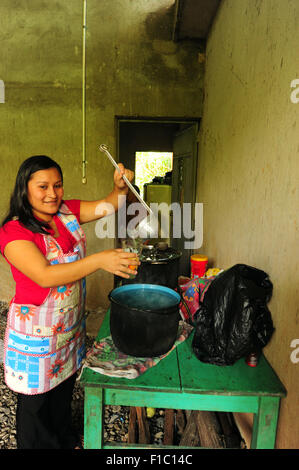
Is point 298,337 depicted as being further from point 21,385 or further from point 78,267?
point 21,385

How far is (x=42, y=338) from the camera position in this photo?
1.68 meters

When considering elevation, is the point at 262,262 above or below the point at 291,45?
below

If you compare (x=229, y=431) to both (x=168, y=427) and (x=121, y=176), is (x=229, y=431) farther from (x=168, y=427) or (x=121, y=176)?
(x=121, y=176)

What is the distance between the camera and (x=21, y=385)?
5.57ft

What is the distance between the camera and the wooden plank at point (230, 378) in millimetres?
1382

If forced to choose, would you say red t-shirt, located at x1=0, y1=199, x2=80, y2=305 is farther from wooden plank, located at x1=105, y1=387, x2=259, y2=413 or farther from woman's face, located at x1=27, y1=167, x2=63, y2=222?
wooden plank, located at x1=105, y1=387, x2=259, y2=413

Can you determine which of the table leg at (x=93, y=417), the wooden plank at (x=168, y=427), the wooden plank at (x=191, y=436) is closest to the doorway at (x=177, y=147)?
the wooden plank at (x=168, y=427)

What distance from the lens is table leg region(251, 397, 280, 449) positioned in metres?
1.38

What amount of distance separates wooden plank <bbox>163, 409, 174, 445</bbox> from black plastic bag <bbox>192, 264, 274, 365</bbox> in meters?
1.00

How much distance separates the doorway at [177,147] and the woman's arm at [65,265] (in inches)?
114

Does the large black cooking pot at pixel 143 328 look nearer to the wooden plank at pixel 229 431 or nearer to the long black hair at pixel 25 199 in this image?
the long black hair at pixel 25 199

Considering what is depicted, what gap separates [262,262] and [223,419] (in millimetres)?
1156

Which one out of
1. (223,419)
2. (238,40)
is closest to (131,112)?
(238,40)

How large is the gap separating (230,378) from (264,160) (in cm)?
119
